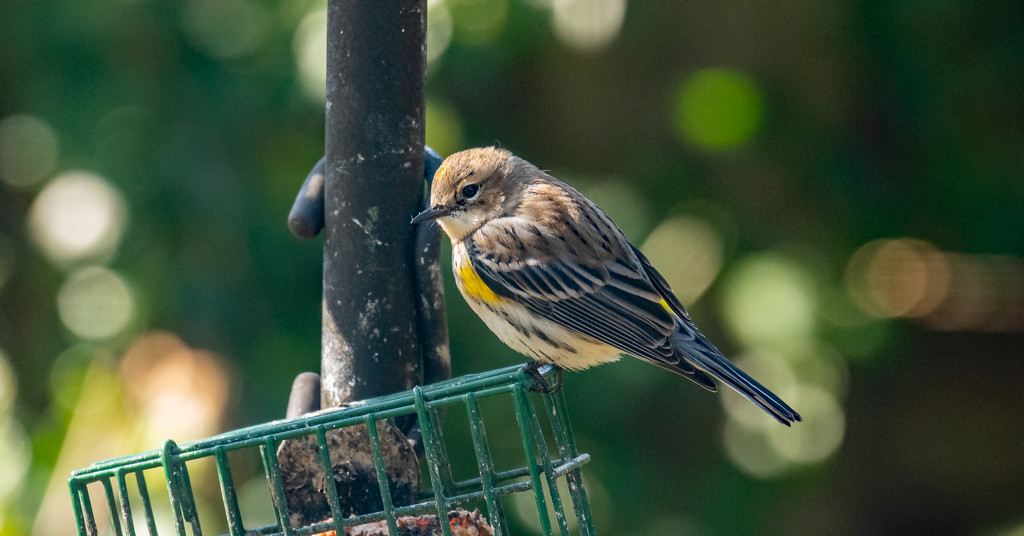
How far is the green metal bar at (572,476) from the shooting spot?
3047 mm

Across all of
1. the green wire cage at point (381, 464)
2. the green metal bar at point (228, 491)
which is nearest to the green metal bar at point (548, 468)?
the green wire cage at point (381, 464)

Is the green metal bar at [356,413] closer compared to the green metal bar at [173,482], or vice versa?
the green metal bar at [356,413]

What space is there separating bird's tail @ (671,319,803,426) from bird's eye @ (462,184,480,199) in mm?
1001

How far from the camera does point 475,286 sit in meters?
4.10

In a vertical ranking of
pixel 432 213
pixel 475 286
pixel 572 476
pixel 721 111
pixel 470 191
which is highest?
pixel 721 111

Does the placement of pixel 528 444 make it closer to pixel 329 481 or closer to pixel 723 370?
pixel 329 481

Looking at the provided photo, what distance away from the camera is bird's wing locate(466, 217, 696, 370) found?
12.9 feet

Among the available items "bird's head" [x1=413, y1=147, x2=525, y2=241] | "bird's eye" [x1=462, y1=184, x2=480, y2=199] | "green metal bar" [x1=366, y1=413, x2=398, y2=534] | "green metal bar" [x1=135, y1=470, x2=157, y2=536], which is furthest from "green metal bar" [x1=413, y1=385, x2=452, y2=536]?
"bird's eye" [x1=462, y1=184, x2=480, y2=199]

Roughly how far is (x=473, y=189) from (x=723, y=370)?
1278 millimetres

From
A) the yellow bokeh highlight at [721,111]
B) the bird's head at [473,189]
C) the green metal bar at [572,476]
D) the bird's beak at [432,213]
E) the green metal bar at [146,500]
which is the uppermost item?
the yellow bokeh highlight at [721,111]

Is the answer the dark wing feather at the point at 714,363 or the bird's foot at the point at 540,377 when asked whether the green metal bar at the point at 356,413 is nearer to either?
the bird's foot at the point at 540,377

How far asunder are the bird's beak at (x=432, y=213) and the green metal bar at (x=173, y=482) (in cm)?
107

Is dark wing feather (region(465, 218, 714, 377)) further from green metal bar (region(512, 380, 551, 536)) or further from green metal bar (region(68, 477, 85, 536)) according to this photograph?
green metal bar (region(68, 477, 85, 536))

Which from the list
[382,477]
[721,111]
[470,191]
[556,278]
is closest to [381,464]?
[382,477]
